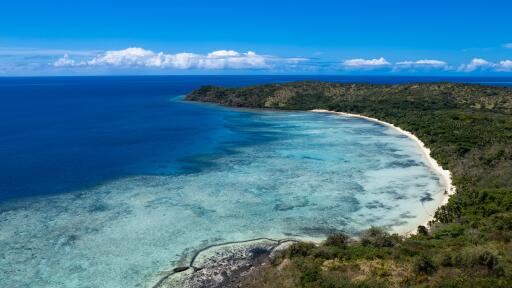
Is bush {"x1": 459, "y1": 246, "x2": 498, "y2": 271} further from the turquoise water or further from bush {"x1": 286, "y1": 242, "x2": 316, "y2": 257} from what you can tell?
the turquoise water

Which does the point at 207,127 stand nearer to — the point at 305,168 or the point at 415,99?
the point at 305,168

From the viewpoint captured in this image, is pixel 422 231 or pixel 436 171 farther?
pixel 436 171

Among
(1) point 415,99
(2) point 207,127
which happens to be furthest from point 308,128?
(1) point 415,99

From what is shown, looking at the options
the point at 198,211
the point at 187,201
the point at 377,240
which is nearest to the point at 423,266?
the point at 377,240

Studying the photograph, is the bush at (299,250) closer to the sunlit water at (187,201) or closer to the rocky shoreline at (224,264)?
the rocky shoreline at (224,264)

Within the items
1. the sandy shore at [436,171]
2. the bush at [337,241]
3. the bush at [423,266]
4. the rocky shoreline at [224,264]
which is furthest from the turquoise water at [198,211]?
the bush at [423,266]

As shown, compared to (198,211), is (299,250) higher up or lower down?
higher up

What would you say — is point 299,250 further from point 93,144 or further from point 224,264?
point 93,144
